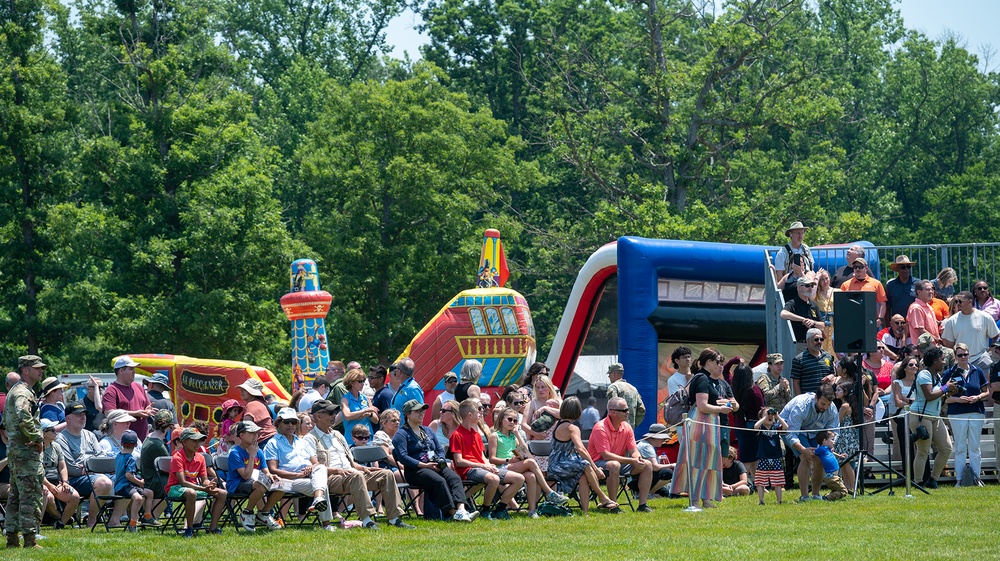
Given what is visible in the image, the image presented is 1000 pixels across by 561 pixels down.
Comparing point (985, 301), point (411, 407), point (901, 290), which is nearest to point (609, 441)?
point (411, 407)

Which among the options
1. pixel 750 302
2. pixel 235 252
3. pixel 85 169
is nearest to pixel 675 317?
pixel 750 302

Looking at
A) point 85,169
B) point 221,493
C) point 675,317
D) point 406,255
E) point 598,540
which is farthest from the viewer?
point 406,255

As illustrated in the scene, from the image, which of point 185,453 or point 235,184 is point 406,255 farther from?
point 185,453

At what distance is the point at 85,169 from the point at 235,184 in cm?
318

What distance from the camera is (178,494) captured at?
11.4 metres

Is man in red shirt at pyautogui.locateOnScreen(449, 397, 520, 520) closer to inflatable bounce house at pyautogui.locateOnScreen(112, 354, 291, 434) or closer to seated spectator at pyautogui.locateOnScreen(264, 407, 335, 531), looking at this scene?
seated spectator at pyautogui.locateOnScreen(264, 407, 335, 531)

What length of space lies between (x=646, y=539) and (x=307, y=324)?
1339cm

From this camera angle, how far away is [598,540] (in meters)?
10.4

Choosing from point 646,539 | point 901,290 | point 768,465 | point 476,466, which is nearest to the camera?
point 646,539

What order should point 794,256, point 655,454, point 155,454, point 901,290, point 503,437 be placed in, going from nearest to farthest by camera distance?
point 155,454, point 503,437, point 655,454, point 794,256, point 901,290

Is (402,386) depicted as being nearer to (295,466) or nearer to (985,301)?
(295,466)

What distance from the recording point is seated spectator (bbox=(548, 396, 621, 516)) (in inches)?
497

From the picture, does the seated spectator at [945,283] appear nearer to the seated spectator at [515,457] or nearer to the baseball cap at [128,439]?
the seated spectator at [515,457]

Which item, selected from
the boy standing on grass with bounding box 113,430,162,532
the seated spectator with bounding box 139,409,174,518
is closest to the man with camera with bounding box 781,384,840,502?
the seated spectator with bounding box 139,409,174,518
